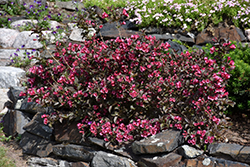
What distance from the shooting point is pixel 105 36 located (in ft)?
19.9

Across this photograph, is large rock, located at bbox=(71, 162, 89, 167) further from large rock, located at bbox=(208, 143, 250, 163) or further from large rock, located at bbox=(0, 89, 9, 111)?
large rock, located at bbox=(0, 89, 9, 111)

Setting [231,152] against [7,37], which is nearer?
[231,152]

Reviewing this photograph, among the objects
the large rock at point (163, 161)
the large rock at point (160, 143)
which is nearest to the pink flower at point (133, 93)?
the large rock at point (160, 143)

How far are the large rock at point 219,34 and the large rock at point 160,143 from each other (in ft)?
11.8

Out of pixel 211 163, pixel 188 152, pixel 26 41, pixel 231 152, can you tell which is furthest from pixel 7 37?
pixel 231 152

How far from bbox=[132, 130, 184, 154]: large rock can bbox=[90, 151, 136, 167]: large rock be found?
0.55 ft

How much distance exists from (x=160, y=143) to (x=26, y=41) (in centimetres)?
504

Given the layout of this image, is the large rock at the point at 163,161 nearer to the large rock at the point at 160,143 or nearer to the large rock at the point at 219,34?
the large rock at the point at 160,143

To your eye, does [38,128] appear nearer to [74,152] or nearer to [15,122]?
[15,122]

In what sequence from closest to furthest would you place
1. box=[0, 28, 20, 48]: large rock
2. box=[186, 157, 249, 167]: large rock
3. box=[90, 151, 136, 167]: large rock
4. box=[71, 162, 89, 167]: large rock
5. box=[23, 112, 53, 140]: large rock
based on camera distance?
1. box=[186, 157, 249, 167]: large rock
2. box=[90, 151, 136, 167]: large rock
3. box=[71, 162, 89, 167]: large rock
4. box=[23, 112, 53, 140]: large rock
5. box=[0, 28, 20, 48]: large rock

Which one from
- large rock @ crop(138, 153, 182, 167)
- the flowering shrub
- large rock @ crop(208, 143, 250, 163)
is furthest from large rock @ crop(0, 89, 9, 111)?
large rock @ crop(208, 143, 250, 163)

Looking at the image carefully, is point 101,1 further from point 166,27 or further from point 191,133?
point 191,133

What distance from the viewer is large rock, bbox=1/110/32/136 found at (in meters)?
4.14

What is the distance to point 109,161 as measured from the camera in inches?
122
